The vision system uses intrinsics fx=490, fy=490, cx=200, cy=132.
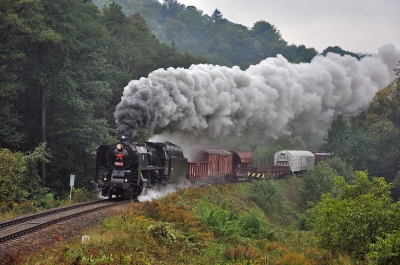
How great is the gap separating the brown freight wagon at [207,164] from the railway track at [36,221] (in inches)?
530

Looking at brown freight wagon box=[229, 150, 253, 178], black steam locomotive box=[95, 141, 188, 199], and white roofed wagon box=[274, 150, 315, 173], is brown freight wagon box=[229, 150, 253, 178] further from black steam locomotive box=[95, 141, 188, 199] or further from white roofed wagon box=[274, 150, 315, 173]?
black steam locomotive box=[95, 141, 188, 199]

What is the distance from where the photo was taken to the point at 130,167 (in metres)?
26.7

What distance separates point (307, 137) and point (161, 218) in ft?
242

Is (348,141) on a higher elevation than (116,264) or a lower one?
higher

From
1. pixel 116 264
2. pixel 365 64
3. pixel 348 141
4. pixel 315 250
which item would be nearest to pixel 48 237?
pixel 116 264

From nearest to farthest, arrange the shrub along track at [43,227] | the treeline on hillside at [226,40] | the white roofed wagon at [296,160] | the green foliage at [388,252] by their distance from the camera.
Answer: the shrub along track at [43,227]
the green foliage at [388,252]
the white roofed wagon at [296,160]
the treeline on hillside at [226,40]

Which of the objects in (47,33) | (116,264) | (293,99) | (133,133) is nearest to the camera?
(116,264)

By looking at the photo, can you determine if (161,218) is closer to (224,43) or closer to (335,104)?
(335,104)

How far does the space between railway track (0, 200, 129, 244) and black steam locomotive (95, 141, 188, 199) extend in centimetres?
203

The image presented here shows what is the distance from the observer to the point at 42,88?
4003cm

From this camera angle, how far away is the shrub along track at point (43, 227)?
15048mm

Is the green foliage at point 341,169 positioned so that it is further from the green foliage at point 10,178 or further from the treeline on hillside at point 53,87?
the green foliage at point 10,178

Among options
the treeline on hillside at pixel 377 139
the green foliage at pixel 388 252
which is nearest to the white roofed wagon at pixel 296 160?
the treeline on hillside at pixel 377 139

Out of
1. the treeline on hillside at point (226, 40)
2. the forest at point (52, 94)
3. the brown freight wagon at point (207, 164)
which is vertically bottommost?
the brown freight wagon at point (207, 164)
